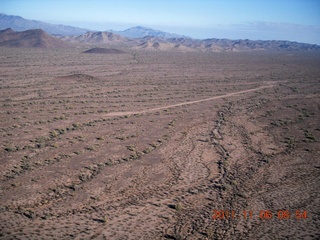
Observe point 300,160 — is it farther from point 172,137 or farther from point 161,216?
point 161,216

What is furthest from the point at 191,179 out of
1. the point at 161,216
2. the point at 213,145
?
the point at 213,145
